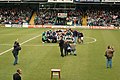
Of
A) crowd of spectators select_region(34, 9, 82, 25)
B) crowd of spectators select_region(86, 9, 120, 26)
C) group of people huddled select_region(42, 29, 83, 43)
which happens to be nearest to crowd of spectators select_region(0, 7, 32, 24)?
crowd of spectators select_region(34, 9, 82, 25)

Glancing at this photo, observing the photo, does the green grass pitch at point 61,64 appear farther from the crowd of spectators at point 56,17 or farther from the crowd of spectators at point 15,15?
the crowd of spectators at point 15,15

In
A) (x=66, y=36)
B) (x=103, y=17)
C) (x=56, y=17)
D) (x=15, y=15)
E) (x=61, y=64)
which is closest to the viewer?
(x=61, y=64)

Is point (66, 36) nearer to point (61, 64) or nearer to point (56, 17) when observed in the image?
point (61, 64)

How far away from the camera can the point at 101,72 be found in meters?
22.5

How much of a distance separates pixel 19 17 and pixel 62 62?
49.8 meters

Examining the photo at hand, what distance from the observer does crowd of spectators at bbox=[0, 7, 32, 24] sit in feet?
238

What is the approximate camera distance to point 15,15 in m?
76.6

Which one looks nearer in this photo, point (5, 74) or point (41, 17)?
point (5, 74)

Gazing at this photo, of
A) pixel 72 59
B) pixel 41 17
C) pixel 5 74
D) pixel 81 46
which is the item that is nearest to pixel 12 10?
pixel 41 17

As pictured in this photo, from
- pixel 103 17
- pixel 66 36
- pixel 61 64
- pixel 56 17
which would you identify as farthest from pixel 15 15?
pixel 61 64

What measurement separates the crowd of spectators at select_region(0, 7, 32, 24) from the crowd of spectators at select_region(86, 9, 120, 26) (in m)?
13.3

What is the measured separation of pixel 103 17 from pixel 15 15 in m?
19.3

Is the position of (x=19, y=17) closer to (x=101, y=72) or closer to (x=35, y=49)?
(x=35, y=49)

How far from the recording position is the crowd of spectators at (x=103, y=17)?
69500 millimetres
